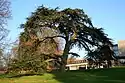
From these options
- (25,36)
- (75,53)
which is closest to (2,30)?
(25,36)

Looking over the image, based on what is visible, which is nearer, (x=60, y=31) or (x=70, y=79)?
(x=70, y=79)

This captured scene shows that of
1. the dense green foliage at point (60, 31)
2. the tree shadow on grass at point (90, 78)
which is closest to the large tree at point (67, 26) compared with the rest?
the dense green foliage at point (60, 31)

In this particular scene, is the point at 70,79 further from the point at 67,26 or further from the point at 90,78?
the point at 67,26

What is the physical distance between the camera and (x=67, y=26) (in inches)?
1455

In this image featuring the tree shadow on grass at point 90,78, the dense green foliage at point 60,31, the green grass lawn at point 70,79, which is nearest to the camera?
the tree shadow on grass at point 90,78

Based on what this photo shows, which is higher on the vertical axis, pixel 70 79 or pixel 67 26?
pixel 67 26

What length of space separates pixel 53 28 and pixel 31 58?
852cm

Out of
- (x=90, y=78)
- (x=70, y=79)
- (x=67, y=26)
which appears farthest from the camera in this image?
(x=67, y=26)

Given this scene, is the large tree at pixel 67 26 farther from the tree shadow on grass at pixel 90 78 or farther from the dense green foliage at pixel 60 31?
the tree shadow on grass at pixel 90 78

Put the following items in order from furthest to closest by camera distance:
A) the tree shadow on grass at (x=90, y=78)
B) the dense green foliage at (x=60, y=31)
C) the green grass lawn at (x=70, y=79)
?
1. the dense green foliage at (x=60, y=31)
2. the green grass lawn at (x=70, y=79)
3. the tree shadow on grass at (x=90, y=78)

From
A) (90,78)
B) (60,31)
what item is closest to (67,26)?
(60,31)

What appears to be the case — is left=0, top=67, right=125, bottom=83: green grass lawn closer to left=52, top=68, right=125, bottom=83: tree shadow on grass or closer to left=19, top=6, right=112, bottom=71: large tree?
left=52, top=68, right=125, bottom=83: tree shadow on grass

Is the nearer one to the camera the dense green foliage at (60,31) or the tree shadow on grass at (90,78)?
the tree shadow on grass at (90,78)

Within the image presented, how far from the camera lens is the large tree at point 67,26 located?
36562mm
